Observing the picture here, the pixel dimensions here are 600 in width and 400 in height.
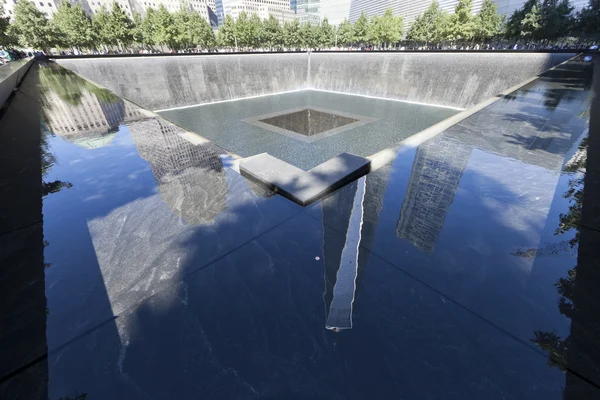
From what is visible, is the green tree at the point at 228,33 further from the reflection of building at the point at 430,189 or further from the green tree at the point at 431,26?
the reflection of building at the point at 430,189

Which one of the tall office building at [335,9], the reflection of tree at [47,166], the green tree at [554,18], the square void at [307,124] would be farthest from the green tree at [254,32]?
the tall office building at [335,9]

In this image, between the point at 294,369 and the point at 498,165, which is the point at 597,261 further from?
the point at 294,369

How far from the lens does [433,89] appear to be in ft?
69.2

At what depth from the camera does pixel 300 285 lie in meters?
1.89

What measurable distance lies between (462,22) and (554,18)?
1093 cm

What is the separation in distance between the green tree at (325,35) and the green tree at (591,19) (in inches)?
1505

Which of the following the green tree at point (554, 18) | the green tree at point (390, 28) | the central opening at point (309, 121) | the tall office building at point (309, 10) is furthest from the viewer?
the tall office building at point (309, 10)

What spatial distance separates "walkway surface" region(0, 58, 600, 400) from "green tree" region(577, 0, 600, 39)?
52989 mm

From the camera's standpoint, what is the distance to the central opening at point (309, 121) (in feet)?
57.7

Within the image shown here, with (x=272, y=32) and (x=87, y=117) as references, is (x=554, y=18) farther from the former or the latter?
(x=87, y=117)

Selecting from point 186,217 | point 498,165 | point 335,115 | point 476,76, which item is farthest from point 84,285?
point 476,76

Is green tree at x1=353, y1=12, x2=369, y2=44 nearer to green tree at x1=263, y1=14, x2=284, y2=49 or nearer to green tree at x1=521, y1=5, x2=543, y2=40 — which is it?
green tree at x1=263, y1=14, x2=284, y2=49

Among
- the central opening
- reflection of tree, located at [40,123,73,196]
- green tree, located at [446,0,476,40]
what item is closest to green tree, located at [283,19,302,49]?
green tree, located at [446,0,476,40]

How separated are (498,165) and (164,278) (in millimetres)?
4402
